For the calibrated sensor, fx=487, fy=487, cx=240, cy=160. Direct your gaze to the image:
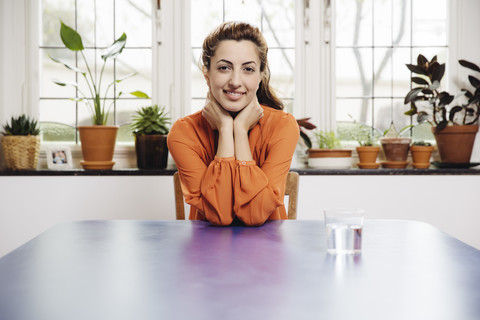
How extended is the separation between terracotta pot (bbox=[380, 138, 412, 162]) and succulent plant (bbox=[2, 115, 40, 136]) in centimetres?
225

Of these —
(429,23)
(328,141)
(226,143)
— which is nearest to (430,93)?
(429,23)

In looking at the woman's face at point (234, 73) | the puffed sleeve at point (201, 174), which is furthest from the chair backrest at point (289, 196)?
the woman's face at point (234, 73)

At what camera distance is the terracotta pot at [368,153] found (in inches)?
124

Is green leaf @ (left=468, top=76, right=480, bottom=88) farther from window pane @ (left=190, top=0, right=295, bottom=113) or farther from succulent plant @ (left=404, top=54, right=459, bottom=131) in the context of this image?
window pane @ (left=190, top=0, right=295, bottom=113)

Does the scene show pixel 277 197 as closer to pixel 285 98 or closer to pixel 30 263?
pixel 30 263

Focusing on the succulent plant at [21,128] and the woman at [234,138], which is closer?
the woman at [234,138]

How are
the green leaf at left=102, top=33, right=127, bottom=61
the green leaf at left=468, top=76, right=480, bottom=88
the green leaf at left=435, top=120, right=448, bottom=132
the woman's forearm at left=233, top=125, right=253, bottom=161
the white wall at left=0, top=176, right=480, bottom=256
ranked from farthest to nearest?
the green leaf at left=468, top=76, right=480, bottom=88, the green leaf at left=435, top=120, right=448, bottom=132, the green leaf at left=102, top=33, right=127, bottom=61, the white wall at left=0, top=176, right=480, bottom=256, the woman's forearm at left=233, top=125, right=253, bottom=161

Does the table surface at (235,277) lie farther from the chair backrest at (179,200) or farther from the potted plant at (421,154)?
the potted plant at (421,154)

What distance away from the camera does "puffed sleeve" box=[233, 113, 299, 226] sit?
150 centimetres

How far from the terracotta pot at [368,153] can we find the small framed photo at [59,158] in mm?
1890

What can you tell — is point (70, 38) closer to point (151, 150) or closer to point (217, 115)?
point (151, 150)

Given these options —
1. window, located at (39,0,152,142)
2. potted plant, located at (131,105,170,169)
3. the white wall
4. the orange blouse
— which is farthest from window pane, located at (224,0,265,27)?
the orange blouse

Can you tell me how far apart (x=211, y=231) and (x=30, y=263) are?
510mm

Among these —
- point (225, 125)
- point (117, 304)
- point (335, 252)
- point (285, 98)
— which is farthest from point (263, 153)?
point (285, 98)
